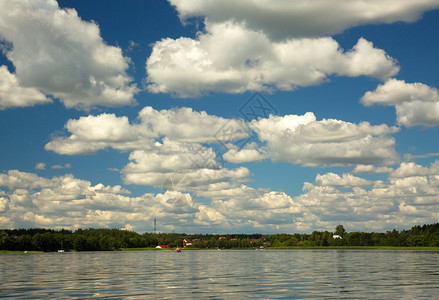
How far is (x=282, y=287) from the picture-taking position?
43.9 metres

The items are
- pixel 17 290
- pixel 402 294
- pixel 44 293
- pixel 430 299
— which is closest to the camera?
pixel 430 299

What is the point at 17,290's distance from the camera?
42.9 metres

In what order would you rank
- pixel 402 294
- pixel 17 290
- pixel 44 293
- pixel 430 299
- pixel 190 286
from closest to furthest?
1. pixel 430 299
2. pixel 402 294
3. pixel 44 293
4. pixel 17 290
5. pixel 190 286

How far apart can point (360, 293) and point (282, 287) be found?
311 inches

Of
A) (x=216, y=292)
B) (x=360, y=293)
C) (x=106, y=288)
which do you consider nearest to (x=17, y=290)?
(x=106, y=288)

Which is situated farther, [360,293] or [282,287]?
[282,287]

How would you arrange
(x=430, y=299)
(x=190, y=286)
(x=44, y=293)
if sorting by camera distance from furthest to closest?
(x=190, y=286)
(x=44, y=293)
(x=430, y=299)

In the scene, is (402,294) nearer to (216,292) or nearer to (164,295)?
(216,292)

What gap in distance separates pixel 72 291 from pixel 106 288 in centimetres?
374

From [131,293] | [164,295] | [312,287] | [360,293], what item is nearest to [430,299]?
[360,293]

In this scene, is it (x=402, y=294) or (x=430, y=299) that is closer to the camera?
(x=430, y=299)

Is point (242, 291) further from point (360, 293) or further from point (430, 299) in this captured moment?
point (430, 299)

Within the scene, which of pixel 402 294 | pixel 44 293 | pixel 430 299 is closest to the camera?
pixel 430 299

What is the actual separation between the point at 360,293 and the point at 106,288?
23.4 m
